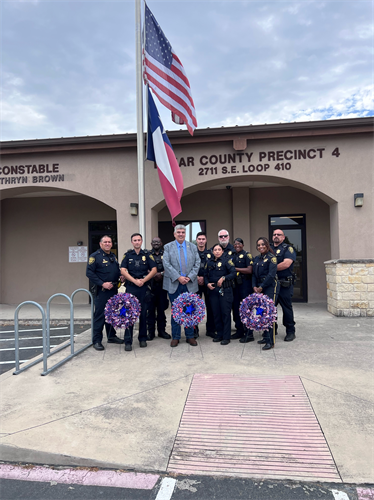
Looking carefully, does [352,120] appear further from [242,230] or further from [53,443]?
[53,443]

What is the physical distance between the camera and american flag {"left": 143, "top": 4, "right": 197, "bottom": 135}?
7.16 m

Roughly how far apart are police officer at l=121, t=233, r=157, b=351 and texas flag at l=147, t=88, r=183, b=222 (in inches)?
76.2

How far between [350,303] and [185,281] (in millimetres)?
4243

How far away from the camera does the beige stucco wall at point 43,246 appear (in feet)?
36.4

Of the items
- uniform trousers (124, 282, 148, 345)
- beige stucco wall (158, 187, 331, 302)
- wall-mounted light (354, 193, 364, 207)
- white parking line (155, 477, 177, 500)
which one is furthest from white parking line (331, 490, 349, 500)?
beige stucco wall (158, 187, 331, 302)

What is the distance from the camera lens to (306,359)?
4742 millimetres

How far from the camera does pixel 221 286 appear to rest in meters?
5.49

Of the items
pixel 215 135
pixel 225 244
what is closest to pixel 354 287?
pixel 225 244

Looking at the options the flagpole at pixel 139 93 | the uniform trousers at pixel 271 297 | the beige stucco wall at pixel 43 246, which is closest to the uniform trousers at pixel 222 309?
the uniform trousers at pixel 271 297

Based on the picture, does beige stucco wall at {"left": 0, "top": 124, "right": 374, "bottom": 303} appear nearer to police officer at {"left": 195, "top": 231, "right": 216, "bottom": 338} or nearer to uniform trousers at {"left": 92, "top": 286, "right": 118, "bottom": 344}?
police officer at {"left": 195, "top": 231, "right": 216, "bottom": 338}

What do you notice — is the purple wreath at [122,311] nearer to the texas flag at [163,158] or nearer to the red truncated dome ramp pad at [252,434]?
the red truncated dome ramp pad at [252,434]

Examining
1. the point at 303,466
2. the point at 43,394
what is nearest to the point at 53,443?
the point at 43,394

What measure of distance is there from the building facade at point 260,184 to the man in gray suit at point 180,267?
2636 mm

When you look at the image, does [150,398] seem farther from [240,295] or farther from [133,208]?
[133,208]
